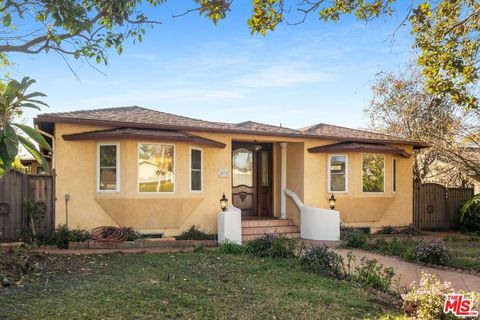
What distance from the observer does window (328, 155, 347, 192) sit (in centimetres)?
1425

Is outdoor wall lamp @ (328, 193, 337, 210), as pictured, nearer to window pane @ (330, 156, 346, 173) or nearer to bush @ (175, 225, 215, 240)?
window pane @ (330, 156, 346, 173)

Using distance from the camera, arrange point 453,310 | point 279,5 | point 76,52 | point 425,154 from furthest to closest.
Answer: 1. point 425,154
2. point 76,52
3. point 279,5
4. point 453,310

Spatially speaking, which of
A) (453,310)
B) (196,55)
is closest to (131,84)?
(196,55)

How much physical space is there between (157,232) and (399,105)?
1392 cm

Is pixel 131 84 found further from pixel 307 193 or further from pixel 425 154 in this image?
pixel 425 154

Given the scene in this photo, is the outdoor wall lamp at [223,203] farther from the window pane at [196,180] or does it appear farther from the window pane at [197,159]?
the window pane at [197,159]

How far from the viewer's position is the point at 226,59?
1430 centimetres

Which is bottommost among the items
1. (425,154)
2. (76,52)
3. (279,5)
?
(425,154)

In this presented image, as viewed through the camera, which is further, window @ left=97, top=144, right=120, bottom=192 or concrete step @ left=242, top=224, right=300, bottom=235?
concrete step @ left=242, top=224, right=300, bottom=235

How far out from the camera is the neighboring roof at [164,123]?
1117cm

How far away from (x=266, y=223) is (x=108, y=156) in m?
5.46

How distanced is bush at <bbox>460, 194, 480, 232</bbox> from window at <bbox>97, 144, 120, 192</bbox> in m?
12.7

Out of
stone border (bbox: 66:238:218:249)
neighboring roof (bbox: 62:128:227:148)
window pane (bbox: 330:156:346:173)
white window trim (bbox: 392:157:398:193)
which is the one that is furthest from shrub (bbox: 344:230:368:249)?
neighboring roof (bbox: 62:128:227:148)

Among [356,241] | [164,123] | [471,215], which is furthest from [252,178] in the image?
[471,215]
